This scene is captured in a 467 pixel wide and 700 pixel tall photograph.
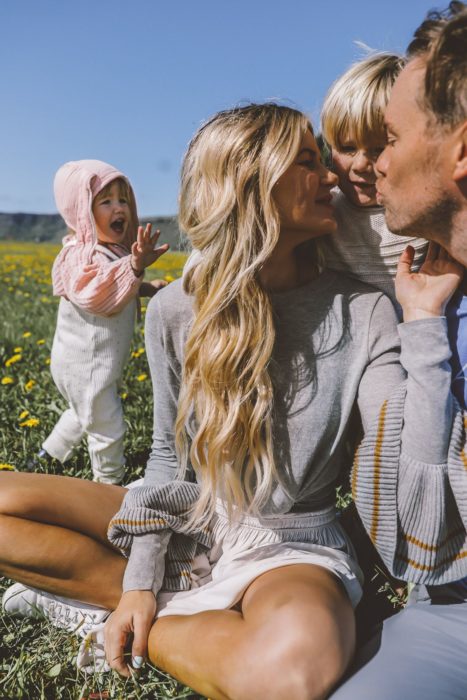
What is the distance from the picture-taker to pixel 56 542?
2.25 meters

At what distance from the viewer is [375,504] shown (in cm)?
196

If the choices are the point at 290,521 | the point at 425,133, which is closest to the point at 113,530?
the point at 290,521

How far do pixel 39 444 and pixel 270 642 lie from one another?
2.24 meters

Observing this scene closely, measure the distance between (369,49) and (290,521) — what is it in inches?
67.7

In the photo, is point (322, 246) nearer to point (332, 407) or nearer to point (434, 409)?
point (332, 407)

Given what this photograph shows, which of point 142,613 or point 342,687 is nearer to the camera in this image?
point 342,687

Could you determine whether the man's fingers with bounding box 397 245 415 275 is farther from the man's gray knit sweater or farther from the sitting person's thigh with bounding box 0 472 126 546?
the sitting person's thigh with bounding box 0 472 126 546

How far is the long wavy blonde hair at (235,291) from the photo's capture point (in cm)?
207

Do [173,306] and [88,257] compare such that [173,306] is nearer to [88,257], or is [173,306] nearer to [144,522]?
[144,522]

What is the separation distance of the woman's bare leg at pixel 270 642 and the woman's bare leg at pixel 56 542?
0.33 m

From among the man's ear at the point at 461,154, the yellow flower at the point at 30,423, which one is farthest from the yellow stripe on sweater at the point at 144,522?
the yellow flower at the point at 30,423

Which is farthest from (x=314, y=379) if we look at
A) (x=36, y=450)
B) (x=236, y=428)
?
(x=36, y=450)

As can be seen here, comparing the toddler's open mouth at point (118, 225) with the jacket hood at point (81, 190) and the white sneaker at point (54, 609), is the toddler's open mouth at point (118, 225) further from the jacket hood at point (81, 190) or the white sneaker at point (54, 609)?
the white sneaker at point (54, 609)

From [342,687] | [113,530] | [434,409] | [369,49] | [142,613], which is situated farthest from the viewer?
[369,49]
